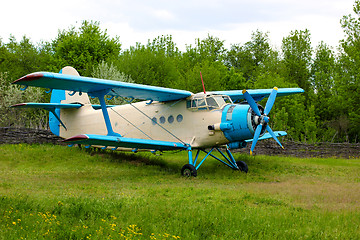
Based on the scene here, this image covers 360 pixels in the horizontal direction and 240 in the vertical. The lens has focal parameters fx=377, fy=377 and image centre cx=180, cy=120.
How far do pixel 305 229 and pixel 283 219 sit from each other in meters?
0.65

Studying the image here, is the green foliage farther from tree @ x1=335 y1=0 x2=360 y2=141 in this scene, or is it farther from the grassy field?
tree @ x1=335 y1=0 x2=360 y2=141

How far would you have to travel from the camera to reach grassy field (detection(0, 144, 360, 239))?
25.1 ft

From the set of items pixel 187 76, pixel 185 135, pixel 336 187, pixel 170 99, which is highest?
pixel 187 76

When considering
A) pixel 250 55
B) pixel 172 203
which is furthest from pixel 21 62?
pixel 172 203

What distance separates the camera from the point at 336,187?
1273 cm

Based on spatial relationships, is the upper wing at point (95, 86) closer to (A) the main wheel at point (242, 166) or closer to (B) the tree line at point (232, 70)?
(A) the main wheel at point (242, 166)

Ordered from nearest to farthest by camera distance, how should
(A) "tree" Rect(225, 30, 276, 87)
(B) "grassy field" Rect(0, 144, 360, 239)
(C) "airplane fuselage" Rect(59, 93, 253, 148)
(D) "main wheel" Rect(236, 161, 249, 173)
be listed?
(B) "grassy field" Rect(0, 144, 360, 239)
(C) "airplane fuselage" Rect(59, 93, 253, 148)
(D) "main wheel" Rect(236, 161, 249, 173)
(A) "tree" Rect(225, 30, 276, 87)

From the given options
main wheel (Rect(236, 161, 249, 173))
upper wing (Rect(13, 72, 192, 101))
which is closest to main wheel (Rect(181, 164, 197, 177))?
main wheel (Rect(236, 161, 249, 173))

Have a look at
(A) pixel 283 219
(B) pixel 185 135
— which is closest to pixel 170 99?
(B) pixel 185 135

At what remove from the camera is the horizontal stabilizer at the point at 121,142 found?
41.8ft

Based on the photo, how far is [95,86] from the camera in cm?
1366

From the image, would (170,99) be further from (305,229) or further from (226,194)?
(305,229)

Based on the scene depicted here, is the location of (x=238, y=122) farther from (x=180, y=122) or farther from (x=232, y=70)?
(x=232, y=70)

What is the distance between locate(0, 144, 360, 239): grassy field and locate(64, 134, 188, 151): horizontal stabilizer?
1149 mm
